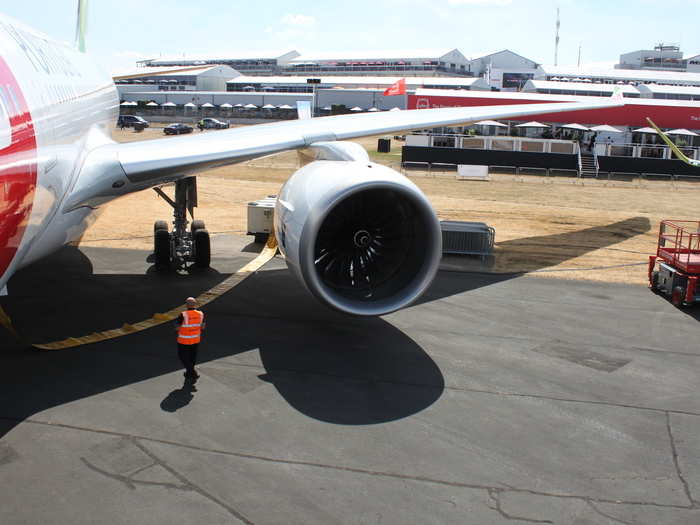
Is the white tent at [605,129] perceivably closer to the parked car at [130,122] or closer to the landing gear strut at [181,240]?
the landing gear strut at [181,240]

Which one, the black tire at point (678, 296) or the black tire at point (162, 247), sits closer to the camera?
the black tire at point (678, 296)

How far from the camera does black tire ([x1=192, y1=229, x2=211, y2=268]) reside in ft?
54.5

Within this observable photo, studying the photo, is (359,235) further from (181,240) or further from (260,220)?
(260,220)

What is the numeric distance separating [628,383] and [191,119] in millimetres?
95037

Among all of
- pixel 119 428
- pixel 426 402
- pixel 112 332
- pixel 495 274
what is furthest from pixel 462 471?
pixel 495 274

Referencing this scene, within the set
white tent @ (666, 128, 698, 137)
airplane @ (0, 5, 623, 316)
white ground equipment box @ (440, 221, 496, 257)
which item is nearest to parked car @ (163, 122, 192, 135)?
white tent @ (666, 128, 698, 137)

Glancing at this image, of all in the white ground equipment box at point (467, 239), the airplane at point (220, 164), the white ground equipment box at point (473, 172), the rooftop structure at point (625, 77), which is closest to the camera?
the airplane at point (220, 164)

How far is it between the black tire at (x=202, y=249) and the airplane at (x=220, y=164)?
3.51 m

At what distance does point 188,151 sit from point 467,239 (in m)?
9.07

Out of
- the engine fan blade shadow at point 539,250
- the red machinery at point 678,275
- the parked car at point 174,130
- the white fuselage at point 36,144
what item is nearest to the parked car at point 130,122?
the parked car at point 174,130

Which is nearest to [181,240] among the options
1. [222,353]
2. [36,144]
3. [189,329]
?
[222,353]

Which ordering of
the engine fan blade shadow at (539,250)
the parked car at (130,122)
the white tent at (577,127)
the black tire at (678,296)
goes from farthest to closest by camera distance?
the parked car at (130,122) < the white tent at (577,127) < the engine fan blade shadow at (539,250) < the black tire at (678,296)

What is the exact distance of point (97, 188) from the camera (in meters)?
11.1

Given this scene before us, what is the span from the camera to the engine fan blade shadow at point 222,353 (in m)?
9.38
